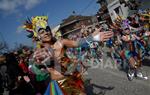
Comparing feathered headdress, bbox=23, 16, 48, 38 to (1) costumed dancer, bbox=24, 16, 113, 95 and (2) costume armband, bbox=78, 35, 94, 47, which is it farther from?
(2) costume armband, bbox=78, 35, 94, 47

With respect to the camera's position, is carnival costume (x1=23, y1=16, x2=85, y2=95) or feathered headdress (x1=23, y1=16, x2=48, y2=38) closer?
carnival costume (x1=23, y1=16, x2=85, y2=95)

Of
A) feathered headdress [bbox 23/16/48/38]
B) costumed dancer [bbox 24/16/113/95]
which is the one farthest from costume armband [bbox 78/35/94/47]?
feathered headdress [bbox 23/16/48/38]

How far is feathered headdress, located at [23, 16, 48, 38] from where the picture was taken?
6.13 metres

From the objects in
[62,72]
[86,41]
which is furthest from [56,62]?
[86,41]

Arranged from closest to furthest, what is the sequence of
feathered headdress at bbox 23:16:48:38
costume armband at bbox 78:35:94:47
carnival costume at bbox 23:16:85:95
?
costume armband at bbox 78:35:94:47
carnival costume at bbox 23:16:85:95
feathered headdress at bbox 23:16:48:38

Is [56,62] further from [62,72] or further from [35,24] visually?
[35,24]

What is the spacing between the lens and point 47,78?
5906mm

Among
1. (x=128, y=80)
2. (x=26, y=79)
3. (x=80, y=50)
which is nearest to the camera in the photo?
(x=26, y=79)

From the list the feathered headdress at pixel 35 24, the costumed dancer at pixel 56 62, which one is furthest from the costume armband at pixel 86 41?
the feathered headdress at pixel 35 24

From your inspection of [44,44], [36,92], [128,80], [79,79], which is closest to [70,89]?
[79,79]

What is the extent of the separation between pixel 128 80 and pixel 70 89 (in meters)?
4.63

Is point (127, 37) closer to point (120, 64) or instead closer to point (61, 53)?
point (120, 64)

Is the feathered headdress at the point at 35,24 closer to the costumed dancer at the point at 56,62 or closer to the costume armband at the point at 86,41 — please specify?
the costumed dancer at the point at 56,62

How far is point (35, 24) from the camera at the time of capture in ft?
20.6
